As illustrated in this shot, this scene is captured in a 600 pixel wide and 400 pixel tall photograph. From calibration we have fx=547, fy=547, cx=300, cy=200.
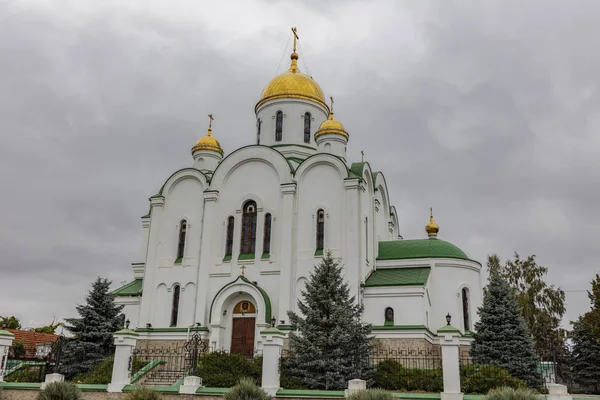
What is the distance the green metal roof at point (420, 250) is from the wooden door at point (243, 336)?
6164 mm

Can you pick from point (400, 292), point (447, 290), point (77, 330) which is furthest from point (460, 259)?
point (77, 330)

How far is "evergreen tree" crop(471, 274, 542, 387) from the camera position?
18141 mm

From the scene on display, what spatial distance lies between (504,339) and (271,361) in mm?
9270

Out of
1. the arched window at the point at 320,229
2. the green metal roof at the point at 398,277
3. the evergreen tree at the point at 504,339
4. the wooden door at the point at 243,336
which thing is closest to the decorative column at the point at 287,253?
the arched window at the point at 320,229

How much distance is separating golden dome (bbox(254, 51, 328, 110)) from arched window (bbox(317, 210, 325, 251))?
738 centimetres

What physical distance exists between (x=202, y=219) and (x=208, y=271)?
239cm

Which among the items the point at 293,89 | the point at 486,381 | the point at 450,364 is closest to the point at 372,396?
the point at 450,364

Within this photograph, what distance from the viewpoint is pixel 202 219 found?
78.3 feet

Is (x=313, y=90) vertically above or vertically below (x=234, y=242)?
above

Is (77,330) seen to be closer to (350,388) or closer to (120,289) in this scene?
(120,289)

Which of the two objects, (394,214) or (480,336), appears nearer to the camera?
(480,336)

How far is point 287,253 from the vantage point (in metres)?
21.9

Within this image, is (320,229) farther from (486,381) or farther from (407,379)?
(486,381)

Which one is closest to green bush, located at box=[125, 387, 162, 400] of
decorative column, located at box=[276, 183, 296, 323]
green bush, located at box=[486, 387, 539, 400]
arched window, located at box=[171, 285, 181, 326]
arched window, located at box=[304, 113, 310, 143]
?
green bush, located at box=[486, 387, 539, 400]
